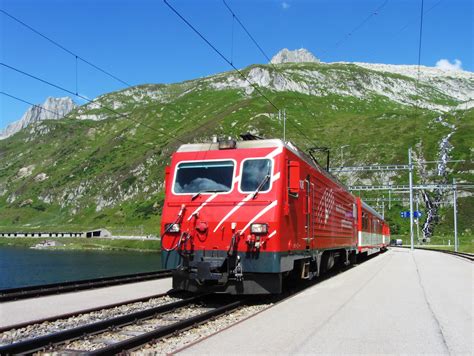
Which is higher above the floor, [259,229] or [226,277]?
[259,229]

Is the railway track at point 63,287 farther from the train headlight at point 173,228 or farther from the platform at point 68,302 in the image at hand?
the train headlight at point 173,228

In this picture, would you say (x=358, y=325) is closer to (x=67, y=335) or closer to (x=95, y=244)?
(x=67, y=335)

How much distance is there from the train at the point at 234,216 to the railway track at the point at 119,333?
0.86m

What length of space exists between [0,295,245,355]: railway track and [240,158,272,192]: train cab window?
2.88 metres

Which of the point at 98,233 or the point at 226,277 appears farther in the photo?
the point at 98,233

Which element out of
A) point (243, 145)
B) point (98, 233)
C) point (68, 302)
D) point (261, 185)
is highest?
point (243, 145)

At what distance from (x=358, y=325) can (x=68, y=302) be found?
717 centimetres

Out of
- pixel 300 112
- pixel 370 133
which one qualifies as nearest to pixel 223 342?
pixel 370 133

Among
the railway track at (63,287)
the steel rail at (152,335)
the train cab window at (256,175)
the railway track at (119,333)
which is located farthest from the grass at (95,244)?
the steel rail at (152,335)

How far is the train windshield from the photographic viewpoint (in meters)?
12.3

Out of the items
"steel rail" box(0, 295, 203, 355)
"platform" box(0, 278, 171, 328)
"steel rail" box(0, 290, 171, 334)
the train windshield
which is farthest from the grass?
"steel rail" box(0, 295, 203, 355)

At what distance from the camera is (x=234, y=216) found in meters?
11.7

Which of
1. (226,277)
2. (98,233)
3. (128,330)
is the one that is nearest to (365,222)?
(226,277)

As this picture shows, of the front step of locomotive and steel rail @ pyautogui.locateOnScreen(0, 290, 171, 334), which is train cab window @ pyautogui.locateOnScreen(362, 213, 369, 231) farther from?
the front step of locomotive
